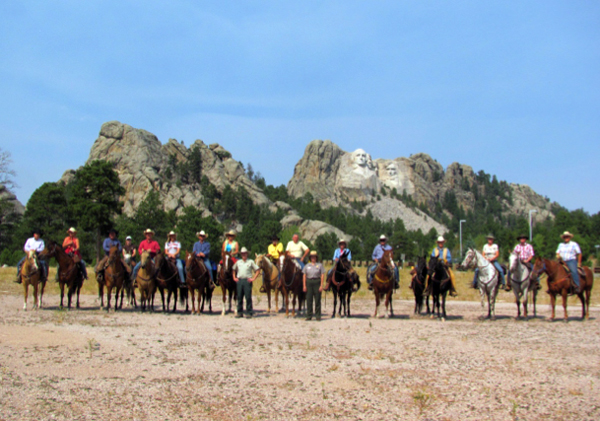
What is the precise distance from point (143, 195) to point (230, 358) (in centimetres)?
12880

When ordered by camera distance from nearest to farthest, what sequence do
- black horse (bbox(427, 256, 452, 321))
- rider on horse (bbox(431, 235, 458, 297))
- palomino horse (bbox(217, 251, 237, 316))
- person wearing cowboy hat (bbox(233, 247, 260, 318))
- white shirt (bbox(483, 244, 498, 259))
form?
1. black horse (bbox(427, 256, 452, 321))
2. rider on horse (bbox(431, 235, 458, 297))
3. person wearing cowboy hat (bbox(233, 247, 260, 318))
4. white shirt (bbox(483, 244, 498, 259))
5. palomino horse (bbox(217, 251, 237, 316))

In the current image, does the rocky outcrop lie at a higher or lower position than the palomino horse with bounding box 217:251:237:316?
higher

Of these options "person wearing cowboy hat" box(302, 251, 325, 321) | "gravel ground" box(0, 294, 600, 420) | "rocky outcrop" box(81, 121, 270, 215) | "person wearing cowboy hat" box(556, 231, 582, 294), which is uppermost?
"rocky outcrop" box(81, 121, 270, 215)

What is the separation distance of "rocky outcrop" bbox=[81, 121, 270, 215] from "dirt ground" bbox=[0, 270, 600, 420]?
11963 cm

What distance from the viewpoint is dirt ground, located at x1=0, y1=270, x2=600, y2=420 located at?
8.00 meters

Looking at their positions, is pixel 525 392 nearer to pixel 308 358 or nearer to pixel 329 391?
pixel 329 391

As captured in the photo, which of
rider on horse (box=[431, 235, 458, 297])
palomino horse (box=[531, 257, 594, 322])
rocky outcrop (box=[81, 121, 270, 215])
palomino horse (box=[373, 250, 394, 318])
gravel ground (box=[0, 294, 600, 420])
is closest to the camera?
gravel ground (box=[0, 294, 600, 420])

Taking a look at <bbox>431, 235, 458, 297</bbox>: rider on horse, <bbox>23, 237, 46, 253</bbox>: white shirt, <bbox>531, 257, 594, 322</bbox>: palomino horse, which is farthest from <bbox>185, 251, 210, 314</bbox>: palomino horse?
<bbox>531, 257, 594, 322</bbox>: palomino horse

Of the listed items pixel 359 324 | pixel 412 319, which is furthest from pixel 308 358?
pixel 412 319

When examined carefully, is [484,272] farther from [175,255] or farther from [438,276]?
[175,255]

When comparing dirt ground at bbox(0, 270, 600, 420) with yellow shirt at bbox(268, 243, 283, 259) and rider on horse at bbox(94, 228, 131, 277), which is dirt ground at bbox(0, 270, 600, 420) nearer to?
rider on horse at bbox(94, 228, 131, 277)

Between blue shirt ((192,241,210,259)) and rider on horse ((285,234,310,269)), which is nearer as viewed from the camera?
rider on horse ((285,234,310,269))

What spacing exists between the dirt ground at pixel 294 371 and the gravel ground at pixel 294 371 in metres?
0.03

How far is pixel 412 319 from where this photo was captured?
768 inches
